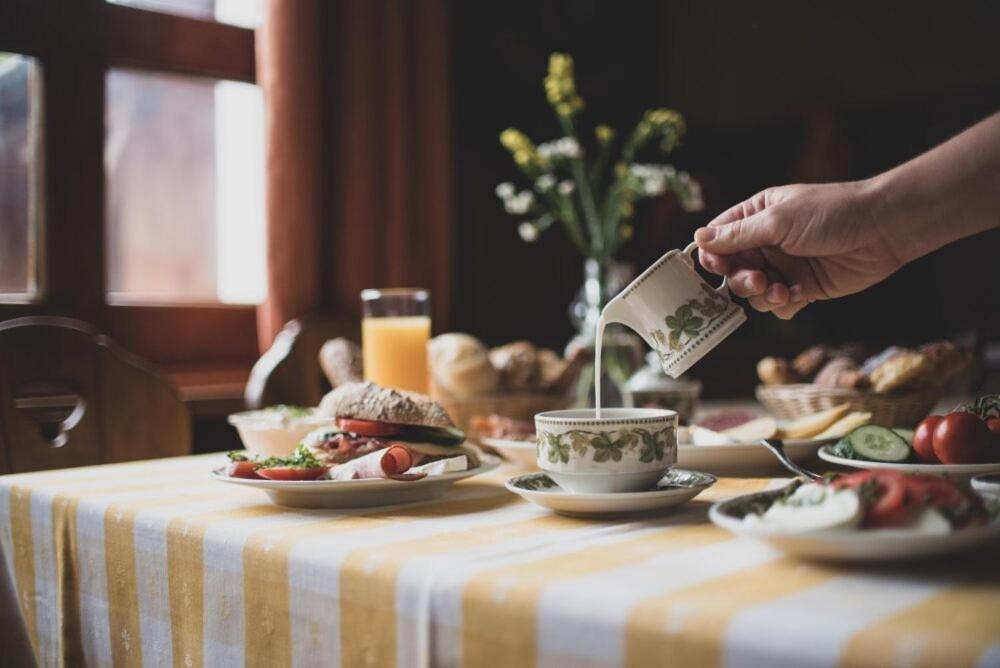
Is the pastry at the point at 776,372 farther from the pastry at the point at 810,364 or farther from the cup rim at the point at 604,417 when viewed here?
the cup rim at the point at 604,417

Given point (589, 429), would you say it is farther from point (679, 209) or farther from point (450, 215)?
point (679, 209)

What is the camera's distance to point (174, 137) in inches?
104

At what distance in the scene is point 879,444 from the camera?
106cm

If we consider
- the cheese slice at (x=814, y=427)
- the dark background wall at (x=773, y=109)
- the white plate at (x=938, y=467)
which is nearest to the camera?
the white plate at (x=938, y=467)

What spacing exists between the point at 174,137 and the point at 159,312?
1.61 feet

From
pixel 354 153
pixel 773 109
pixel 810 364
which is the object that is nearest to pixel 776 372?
pixel 810 364

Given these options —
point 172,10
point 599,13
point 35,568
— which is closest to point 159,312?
point 172,10

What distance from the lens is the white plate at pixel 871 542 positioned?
61cm

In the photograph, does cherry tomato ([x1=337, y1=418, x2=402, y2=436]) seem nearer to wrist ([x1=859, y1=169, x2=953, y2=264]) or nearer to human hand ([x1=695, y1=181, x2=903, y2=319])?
human hand ([x1=695, y1=181, x2=903, y2=319])

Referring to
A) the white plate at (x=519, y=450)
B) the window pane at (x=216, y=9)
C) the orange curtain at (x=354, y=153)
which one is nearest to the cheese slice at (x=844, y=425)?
the white plate at (x=519, y=450)

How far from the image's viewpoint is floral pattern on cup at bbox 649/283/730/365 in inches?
38.4

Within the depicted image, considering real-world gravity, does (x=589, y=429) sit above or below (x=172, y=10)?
below

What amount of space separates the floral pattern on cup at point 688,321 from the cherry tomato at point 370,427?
322 mm

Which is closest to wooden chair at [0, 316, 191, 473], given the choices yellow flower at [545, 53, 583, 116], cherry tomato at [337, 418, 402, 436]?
cherry tomato at [337, 418, 402, 436]
